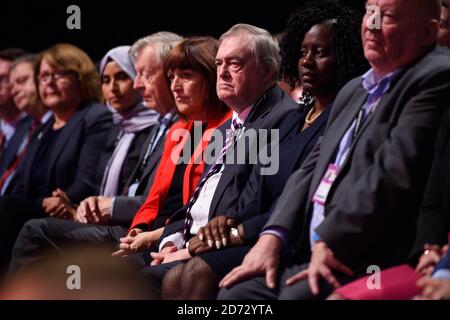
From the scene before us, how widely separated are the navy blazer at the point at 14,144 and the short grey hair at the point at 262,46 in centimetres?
324

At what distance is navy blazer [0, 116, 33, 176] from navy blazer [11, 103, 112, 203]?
1204 millimetres

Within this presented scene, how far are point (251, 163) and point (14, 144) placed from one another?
143 inches

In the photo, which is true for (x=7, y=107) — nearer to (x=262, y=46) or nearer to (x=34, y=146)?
(x=34, y=146)

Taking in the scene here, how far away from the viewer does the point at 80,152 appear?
5395mm

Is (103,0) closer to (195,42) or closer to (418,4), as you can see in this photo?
(195,42)

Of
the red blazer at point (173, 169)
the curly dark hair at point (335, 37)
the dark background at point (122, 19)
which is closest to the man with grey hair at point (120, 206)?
the red blazer at point (173, 169)

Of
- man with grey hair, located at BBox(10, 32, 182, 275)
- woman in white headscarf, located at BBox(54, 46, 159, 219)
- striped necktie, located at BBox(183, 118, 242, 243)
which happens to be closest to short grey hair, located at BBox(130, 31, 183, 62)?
man with grey hair, located at BBox(10, 32, 182, 275)

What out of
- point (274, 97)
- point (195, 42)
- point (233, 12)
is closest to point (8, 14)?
point (233, 12)

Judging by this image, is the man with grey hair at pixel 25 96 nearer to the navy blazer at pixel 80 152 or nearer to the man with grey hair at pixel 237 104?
the navy blazer at pixel 80 152

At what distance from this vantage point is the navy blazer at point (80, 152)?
5285 millimetres

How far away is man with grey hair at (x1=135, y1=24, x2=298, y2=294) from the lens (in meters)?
3.58

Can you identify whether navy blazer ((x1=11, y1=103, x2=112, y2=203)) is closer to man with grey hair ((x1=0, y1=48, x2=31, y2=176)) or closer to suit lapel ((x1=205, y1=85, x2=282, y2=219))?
man with grey hair ((x1=0, y1=48, x2=31, y2=176))

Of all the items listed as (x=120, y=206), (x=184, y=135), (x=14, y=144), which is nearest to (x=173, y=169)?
(x=184, y=135)

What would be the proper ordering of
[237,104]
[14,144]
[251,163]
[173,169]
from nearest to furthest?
1. [251,163]
2. [237,104]
3. [173,169]
4. [14,144]
